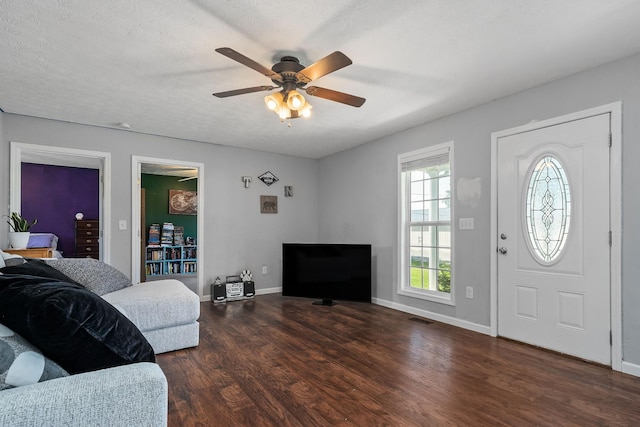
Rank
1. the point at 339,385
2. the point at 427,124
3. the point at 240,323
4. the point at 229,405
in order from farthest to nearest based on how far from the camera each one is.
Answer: the point at 427,124
the point at 240,323
the point at 339,385
the point at 229,405

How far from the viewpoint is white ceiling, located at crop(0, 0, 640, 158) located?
1.98 metres

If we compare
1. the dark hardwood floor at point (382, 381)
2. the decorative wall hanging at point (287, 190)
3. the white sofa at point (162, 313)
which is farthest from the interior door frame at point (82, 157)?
the decorative wall hanging at point (287, 190)

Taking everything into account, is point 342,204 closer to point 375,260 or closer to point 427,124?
point 375,260

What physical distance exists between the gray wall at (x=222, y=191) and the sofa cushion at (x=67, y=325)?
3.47 meters

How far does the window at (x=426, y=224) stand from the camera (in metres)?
3.95

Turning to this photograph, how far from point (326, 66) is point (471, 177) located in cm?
222

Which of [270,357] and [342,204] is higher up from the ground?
[342,204]

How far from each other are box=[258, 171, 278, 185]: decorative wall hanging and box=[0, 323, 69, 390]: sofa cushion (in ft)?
15.0

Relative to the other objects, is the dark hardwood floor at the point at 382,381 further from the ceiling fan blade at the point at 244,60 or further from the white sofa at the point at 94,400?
the ceiling fan blade at the point at 244,60

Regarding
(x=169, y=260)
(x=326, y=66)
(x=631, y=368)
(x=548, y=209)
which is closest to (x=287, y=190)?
(x=169, y=260)

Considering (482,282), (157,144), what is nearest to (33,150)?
(157,144)

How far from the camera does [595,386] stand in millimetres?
2305

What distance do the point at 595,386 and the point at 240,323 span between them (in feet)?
10.3

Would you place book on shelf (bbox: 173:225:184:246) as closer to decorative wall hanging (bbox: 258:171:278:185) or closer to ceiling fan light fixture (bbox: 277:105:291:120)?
decorative wall hanging (bbox: 258:171:278:185)
